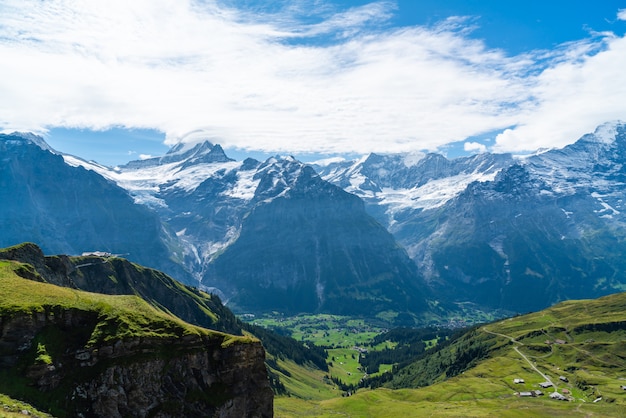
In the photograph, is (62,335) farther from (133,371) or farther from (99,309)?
(133,371)

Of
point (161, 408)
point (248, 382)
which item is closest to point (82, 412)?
point (161, 408)

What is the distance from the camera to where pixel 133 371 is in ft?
275

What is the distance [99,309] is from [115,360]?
37.6ft

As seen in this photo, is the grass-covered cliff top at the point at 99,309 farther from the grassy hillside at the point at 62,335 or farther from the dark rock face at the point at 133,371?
the dark rock face at the point at 133,371

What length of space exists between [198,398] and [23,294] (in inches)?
1476

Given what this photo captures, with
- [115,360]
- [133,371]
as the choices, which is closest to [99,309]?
[115,360]

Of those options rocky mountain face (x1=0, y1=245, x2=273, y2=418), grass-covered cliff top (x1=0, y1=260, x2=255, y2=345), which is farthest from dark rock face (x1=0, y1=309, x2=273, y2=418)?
grass-covered cliff top (x1=0, y1=260, x2=255, y2=345)

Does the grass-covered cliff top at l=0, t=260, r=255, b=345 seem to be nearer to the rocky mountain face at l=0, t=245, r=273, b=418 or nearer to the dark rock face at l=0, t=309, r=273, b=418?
the rocky mountain face at l=0, t=245, r=273, b=418

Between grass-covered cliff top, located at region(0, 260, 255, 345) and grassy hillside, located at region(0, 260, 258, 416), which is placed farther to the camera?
grass-covered cliff top, located at region(0, 260, 255, 345)

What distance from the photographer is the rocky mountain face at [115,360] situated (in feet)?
249

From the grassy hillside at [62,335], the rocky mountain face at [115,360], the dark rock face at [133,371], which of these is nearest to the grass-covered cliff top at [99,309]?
the grassy hillside at [62,335]

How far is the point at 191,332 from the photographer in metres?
93.1

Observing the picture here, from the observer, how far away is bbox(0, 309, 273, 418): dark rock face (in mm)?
76438

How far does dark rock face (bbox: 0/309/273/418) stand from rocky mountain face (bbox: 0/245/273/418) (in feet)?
0.52
